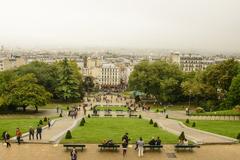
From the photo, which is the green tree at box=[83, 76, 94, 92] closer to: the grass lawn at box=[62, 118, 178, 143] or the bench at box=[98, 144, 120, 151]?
the grass lawn at box=[62, 118, 178, 143]

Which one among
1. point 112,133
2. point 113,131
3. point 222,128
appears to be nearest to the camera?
point 112,133

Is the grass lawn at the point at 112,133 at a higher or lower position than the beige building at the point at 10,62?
lower

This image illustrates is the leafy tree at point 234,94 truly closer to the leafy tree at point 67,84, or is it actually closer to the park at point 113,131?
the park at point 113,131

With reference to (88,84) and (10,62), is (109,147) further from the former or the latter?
(10,62)

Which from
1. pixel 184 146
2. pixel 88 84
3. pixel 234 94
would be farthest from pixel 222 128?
pixel 88 84

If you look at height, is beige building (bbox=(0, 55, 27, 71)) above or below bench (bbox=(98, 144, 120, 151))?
above

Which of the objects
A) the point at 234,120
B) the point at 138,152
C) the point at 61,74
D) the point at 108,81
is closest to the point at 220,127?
the point at 234,120

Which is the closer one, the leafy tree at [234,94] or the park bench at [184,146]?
the park bench at [184,146]

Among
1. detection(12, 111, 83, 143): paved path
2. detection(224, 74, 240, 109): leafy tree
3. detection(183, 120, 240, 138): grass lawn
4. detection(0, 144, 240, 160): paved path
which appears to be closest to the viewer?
detection(0, 144, 240, 160): paved path

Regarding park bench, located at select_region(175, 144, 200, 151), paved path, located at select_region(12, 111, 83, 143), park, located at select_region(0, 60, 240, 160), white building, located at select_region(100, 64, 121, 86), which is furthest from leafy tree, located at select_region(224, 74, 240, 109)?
white building, located at select_region(100, 64, 121, 86)

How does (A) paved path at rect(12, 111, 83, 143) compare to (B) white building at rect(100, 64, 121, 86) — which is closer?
(A) paved path at rect(12, 111, 83, 143)

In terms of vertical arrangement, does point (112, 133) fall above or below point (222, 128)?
above

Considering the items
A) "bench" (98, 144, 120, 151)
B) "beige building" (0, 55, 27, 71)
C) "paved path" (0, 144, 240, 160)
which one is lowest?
"paved path" (0, 144, 240, 160)

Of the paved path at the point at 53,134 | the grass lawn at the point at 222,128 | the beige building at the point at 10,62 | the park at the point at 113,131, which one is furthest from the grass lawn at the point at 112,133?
the beige building at the point at 10,62
